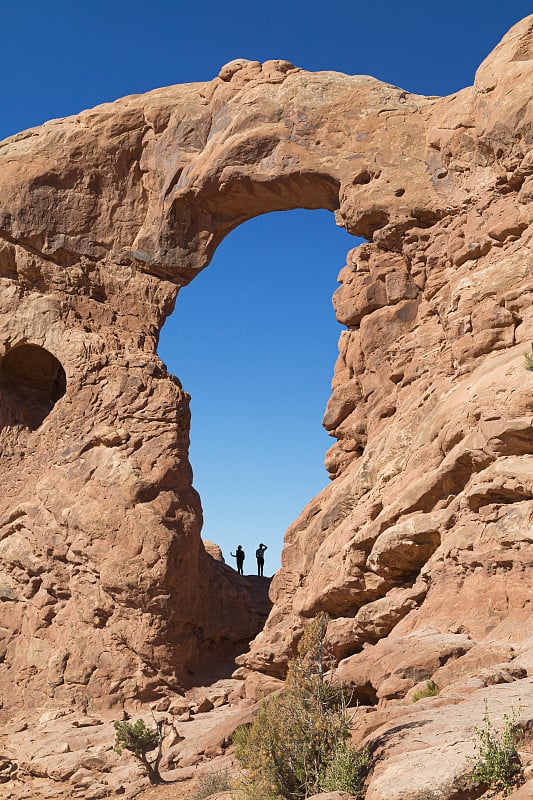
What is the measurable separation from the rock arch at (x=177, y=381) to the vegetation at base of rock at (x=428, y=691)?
1.92 m

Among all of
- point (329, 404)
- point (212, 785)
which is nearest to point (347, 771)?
point (212, 785)

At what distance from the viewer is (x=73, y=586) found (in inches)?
693

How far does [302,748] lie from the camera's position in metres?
7.36

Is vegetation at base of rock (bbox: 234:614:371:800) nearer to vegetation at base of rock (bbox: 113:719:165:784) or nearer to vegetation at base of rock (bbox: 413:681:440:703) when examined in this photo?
vegetation at base of rock (bbox: 413:681:440:703)

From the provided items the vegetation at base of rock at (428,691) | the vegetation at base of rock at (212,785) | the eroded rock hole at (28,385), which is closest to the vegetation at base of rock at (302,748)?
the vegetation at base of rock at (428,691)

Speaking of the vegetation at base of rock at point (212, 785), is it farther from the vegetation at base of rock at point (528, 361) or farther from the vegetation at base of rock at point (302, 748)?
the vegetation at base of rock at point (528, 361)

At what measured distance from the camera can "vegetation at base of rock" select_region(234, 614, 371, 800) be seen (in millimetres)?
6578

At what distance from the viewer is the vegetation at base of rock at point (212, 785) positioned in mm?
9641

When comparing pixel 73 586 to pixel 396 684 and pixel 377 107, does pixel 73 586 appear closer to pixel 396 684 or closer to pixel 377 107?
pixel 396 684

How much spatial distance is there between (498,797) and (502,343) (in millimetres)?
7830

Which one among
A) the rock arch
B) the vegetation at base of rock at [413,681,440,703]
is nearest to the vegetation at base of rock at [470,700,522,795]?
the vegetation at base of rock at [413,681,440,703]

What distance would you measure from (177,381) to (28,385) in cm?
465

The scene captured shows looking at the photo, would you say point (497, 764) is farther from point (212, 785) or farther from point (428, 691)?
point (212, 785)

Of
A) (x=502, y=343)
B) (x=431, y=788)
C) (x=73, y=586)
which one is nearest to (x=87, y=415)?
(x=73, y=586)
